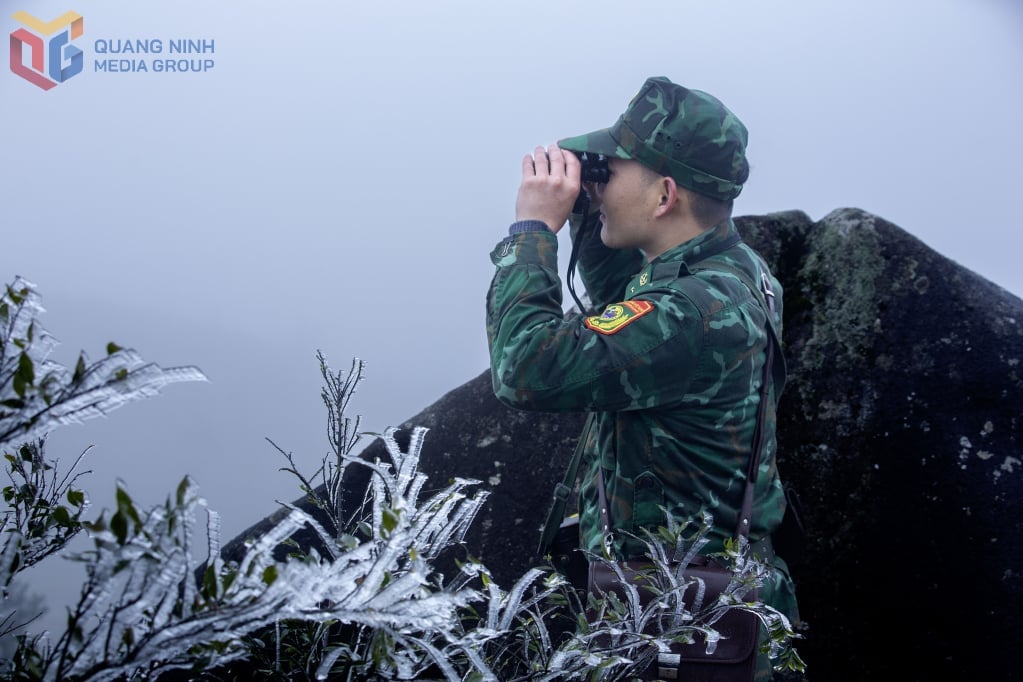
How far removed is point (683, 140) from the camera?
2.33 meters

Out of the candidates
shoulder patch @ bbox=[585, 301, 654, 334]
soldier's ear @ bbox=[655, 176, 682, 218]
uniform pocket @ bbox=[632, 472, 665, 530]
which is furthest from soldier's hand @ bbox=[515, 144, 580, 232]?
uniform pocket @ bbox=[632, 472, 665, 530]

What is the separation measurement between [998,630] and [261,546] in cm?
322

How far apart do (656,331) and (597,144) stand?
0.70 metres

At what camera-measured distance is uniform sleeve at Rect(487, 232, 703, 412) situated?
1.97 meters

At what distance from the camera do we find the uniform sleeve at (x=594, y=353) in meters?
1.97

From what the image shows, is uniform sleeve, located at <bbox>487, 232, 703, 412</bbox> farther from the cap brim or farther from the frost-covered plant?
the frost-covered plant

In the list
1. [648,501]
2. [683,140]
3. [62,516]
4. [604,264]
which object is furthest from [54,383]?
Result: [604,264]

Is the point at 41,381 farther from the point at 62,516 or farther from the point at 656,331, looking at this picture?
the point at 656,331

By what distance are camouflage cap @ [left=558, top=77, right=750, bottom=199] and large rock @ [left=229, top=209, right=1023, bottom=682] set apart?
148cm

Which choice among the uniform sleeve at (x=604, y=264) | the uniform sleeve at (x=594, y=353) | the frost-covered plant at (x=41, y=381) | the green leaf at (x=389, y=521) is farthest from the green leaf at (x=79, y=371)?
the uniform sleeve at (x=604, y=264)

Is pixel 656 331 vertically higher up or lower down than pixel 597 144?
lower down

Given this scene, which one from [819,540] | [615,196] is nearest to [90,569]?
[615,196]

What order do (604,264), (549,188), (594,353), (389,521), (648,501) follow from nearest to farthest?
(389,521) < (594,353) < (648,501) < (549,188) < (604,264)

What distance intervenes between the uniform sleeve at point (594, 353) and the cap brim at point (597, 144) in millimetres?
521
